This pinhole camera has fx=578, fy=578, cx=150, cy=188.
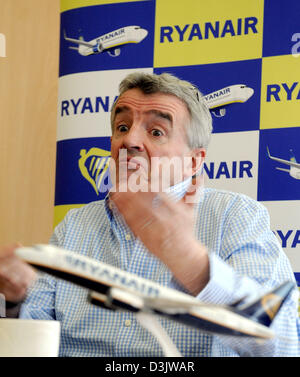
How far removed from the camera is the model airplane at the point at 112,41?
2.55 m

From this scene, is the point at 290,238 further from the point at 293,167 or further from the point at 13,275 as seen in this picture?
the point at 13,275

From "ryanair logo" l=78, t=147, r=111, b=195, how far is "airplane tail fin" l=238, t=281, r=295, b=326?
5.83ft

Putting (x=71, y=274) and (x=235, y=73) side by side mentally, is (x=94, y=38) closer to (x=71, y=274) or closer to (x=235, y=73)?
(x=235, y=73)

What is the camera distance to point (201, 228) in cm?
153

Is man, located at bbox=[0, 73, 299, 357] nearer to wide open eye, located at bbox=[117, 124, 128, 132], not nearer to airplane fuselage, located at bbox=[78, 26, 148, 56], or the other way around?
wide open eye, located at bbox=[117, 124, 128, 132]

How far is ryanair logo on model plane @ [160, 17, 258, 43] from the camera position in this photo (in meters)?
2.38

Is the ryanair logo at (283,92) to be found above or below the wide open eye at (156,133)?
above

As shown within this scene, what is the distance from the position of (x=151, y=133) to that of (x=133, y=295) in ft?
3.36

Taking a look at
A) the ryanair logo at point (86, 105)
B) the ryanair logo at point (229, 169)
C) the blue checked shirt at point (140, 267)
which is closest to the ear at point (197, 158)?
the blue checked shirt at point (140, 267)

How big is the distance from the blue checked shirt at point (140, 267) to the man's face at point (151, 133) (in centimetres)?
10

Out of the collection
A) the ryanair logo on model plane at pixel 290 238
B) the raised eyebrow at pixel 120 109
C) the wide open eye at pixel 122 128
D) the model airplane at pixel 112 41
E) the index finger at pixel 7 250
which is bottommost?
the ryanair logo on model plane at pixel 290 238

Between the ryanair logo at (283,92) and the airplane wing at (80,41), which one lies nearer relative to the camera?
the ryanair logo at (283,92)

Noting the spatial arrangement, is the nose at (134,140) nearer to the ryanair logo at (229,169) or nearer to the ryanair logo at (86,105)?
the ryanair logo at (229,169)

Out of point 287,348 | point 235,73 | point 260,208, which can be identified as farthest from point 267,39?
point 287,348
